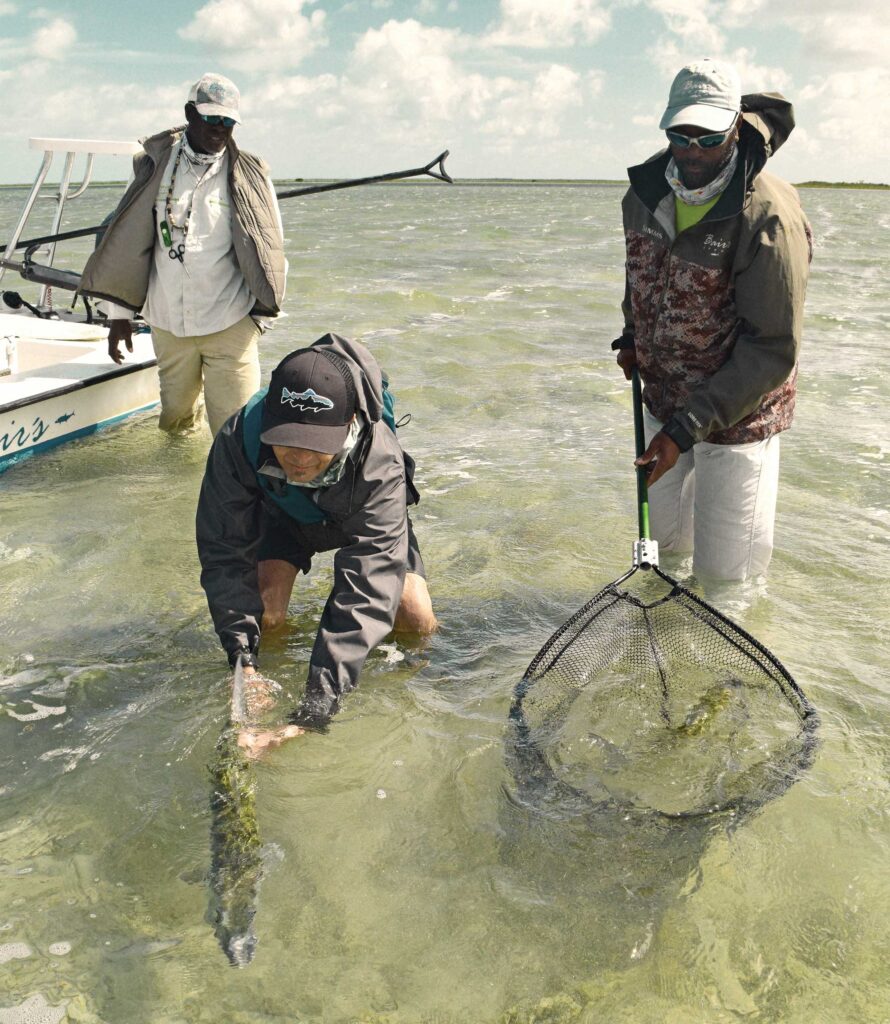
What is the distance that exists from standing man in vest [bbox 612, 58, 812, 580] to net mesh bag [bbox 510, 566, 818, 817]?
19.3 inches

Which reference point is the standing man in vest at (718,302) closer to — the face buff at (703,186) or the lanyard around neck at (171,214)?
the face buff at (703,186)

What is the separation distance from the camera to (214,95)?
17.2ft

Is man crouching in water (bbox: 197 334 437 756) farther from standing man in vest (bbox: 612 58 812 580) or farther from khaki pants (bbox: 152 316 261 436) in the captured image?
khaki pants (bbox: 152 316 261 436)

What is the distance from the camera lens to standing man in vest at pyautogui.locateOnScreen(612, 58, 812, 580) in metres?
3.53

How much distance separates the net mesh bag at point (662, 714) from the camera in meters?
3.57

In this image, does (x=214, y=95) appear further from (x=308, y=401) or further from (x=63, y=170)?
(x=63, y=170)

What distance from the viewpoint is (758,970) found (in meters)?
2.80

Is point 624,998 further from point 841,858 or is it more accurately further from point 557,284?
point 557,284

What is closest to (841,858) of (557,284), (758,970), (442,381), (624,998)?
(758,970)

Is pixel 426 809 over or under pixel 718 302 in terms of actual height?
under

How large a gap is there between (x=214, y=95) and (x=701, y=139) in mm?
2946

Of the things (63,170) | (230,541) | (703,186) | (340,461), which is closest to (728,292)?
(703,186)

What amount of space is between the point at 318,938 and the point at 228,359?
3933 mm

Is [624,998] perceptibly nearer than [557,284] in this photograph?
Yes
